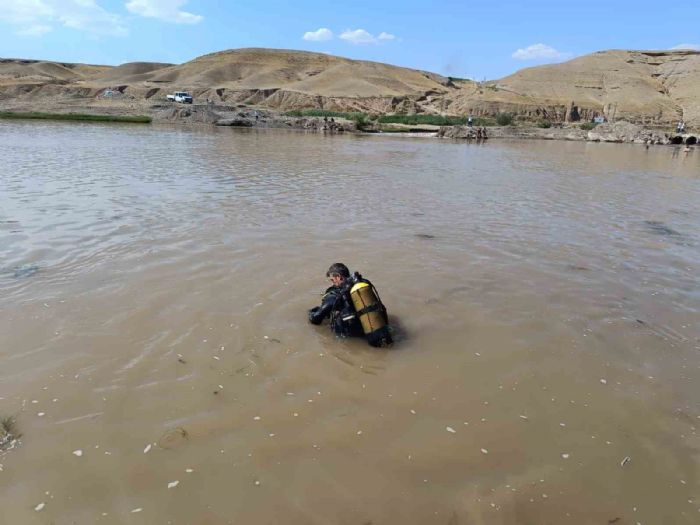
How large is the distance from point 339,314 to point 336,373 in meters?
0.90

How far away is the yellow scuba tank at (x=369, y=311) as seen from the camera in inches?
226

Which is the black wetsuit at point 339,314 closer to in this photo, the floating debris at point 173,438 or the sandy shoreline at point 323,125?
the floating debris at point 173,438

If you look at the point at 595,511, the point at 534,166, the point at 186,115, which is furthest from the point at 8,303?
the point at 186,115

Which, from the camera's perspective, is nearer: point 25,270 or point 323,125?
point 25,270

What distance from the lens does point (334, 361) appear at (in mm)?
5609

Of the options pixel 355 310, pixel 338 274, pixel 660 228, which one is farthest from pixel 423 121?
pixel 355 310

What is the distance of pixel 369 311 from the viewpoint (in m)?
5.78

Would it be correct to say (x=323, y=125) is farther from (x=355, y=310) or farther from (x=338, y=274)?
(x=355, y=310)

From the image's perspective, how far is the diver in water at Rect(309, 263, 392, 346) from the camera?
5.77 metres

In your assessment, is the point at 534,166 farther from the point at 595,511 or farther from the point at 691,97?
the point at 691,97

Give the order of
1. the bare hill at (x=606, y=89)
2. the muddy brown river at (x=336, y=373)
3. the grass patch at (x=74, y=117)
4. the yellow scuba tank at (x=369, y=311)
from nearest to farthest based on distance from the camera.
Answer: the muddy brown river at (x=336, y=373) < the yellow scuba tank at (x=369, y=311) < the grass patch at (x=74, y=117) < the bare hill at (x=606, y=89)

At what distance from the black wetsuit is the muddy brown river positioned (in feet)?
0.56

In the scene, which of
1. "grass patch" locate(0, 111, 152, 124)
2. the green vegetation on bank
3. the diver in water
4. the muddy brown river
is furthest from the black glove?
the green vegetation on bank

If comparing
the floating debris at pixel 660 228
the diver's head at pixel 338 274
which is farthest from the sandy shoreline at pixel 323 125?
the diver's head at pixel 338 274
